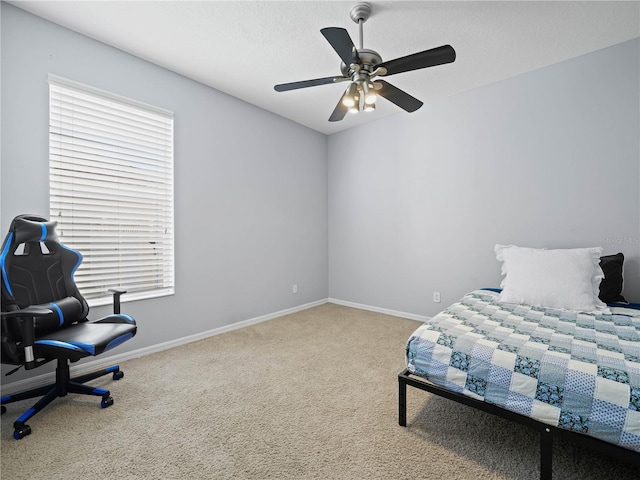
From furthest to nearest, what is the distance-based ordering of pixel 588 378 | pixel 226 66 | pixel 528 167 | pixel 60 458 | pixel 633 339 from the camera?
pixel 528 167, pixel 226 66, pixel 633 339, pixel 60 458, pixel 588 378

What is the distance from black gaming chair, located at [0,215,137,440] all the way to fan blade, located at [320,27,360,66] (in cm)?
222

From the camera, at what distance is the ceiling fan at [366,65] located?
173 centimetres

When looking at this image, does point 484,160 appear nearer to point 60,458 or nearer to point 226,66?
point 226,66

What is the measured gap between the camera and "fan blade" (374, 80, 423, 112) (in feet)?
6.81

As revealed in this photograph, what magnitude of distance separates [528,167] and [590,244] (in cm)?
92

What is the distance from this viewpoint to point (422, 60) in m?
1.81

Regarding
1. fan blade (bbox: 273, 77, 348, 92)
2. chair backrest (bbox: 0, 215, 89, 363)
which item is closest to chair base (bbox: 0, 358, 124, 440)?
chair backrest (bbox: 0, 215, 89, 363)

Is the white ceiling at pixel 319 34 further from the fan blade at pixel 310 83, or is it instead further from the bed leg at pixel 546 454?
the bed leg at pixel 546 454

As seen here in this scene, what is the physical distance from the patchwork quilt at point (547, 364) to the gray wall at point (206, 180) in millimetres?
2348

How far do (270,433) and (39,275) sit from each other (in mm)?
1861

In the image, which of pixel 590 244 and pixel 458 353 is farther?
pixel 590 244

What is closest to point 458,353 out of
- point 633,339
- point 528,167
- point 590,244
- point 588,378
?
point 588,378

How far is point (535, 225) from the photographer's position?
2988 mm

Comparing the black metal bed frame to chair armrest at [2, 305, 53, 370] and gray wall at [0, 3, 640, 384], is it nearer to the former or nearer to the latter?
gray wall at [0, 3, 640, 384]
